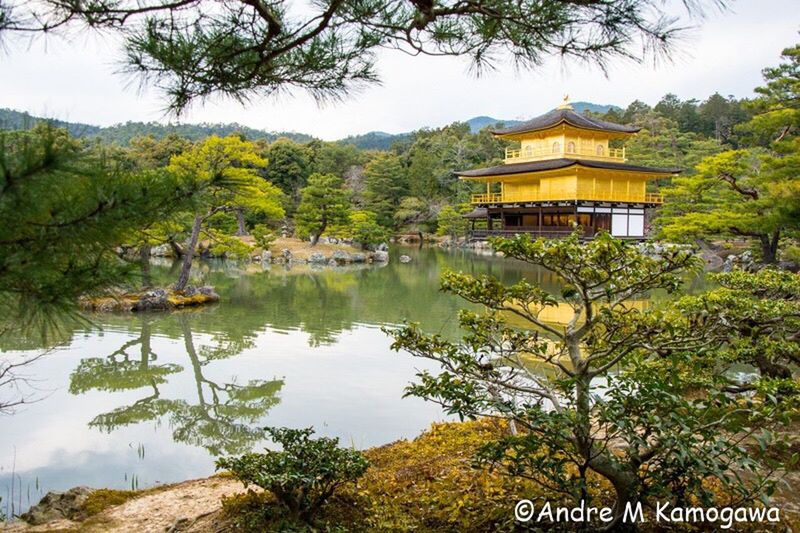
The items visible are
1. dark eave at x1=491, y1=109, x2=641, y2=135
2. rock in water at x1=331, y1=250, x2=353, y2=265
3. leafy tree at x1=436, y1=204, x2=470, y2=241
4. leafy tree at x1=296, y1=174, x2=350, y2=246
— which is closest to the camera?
rock in water at x1=331, y1=250, x2=353, y2=265

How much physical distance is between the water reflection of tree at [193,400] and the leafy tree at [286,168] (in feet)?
69.2

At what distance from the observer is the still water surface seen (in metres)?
3.49

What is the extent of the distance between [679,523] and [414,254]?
19.2 meters

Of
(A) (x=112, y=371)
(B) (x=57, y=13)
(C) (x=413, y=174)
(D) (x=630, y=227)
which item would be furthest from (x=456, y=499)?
(C) (x=413, y=174)

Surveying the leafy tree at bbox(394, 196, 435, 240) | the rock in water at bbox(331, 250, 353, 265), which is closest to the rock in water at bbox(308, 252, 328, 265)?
the rock in water at bbox(331, 250, 353, 265)

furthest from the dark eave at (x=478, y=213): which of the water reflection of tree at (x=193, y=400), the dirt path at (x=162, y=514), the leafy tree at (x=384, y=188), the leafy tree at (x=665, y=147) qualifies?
the dirt path at (x=162, y=514)

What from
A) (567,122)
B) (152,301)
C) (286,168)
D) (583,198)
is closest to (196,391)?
(152,301)

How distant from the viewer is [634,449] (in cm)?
163

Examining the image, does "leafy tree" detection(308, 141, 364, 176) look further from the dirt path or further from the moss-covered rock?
the dirt path

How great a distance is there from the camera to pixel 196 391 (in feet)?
16.0

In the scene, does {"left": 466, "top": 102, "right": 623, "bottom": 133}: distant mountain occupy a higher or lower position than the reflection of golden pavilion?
higher

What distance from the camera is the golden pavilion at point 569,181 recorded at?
1780cm

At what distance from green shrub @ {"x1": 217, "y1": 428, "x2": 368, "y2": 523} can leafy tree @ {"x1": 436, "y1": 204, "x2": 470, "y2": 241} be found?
73.2 ft

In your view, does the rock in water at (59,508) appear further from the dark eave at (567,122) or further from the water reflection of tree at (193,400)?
the dark eave at (567,122)
